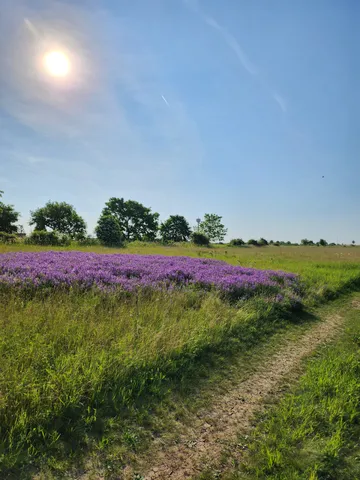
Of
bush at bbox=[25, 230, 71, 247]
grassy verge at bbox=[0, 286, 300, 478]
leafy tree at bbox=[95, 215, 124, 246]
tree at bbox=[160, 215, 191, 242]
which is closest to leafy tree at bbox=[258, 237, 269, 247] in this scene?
tree at bbox=[160, 215, 191, 242]

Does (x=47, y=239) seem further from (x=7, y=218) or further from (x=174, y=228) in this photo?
(x=174, y=228)

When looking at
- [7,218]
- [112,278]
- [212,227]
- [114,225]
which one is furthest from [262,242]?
[112,278]

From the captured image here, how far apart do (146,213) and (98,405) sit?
Answer: 73627 mm

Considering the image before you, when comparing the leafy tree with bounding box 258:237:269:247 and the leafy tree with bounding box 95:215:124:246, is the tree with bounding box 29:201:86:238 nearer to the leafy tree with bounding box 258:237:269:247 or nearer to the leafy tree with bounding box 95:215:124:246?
the leafy tree with bounding box 95:215:124:246

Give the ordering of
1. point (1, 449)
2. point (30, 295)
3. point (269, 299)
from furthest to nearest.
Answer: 1. point (269, 299)
2. point (30, 295)
3. point (1, 449)

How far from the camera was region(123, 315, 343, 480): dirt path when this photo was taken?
2.71 m

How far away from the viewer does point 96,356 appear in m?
3.91

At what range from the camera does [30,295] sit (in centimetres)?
664

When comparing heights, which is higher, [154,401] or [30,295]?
[30,295]

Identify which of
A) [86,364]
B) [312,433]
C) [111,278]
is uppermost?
[111,278]

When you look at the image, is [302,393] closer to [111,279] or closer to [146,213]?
[111,279]

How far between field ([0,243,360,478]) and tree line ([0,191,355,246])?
2791 centimetres

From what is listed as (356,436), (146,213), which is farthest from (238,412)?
(146,213)

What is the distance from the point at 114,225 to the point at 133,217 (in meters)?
31.8
